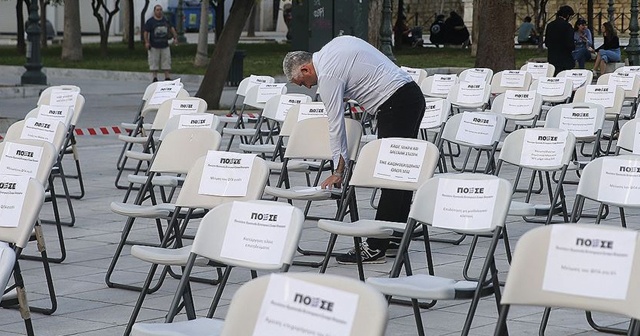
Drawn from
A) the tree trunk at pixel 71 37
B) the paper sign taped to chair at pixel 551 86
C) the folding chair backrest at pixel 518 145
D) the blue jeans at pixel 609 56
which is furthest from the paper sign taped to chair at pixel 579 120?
the tree trunk at pixel 71 37

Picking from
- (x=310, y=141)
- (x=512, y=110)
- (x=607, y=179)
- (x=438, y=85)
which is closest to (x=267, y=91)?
(x=438, y=85)

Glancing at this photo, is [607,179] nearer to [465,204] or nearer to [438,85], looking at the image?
[465,204]

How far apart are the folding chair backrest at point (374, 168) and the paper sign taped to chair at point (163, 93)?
547cm

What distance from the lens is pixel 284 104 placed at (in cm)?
1234

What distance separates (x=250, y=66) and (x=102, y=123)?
37.2 ft

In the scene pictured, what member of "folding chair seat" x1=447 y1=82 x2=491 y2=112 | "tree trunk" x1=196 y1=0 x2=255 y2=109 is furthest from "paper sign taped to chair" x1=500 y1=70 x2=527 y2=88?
"tree trunk" x1=196 y1=0 x2=255 y2=109

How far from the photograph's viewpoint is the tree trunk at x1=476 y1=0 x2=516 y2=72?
24.1 meters

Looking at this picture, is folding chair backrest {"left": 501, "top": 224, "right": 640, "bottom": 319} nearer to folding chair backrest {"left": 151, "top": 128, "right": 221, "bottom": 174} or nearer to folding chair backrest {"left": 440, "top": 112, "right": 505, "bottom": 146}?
folding chair backrest {"left": 151, "top": 128, "right": 221, "bottom": 174}

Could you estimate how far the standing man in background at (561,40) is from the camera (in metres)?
20.0

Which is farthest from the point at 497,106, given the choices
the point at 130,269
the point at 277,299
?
the point at 277,299

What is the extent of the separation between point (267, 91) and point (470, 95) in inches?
82.1

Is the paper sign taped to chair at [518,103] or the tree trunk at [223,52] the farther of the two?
the tree trunk at [223,52]

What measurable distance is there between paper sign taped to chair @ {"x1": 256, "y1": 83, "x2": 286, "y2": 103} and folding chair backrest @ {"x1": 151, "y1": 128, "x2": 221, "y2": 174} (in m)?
5.11

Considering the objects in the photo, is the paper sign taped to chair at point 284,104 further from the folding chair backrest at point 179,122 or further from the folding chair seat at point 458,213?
the folding chair seat at point 458,213
